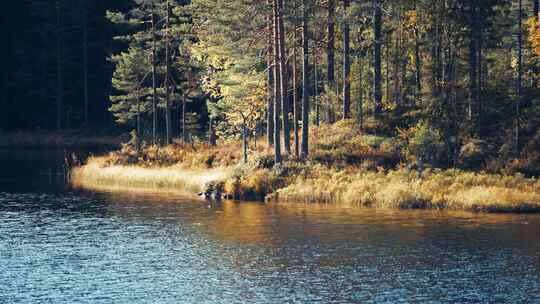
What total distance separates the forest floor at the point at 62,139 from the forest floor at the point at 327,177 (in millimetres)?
30725

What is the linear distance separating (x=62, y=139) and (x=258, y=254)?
67.2 m

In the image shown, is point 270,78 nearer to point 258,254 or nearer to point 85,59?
point 258,254

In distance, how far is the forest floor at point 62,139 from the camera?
3666 inches

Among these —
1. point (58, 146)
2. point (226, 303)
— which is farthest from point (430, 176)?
point (58, 146)

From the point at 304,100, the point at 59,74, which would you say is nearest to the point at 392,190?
the point at 304,100

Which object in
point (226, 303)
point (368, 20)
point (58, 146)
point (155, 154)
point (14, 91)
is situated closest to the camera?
point (226, 303)

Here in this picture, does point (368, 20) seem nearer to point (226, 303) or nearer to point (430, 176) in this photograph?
point (430, 176)

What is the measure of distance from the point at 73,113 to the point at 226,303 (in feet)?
270

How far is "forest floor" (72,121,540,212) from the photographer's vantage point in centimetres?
4378

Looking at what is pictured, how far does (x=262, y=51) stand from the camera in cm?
5888

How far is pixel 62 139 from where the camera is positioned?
97.2 metres

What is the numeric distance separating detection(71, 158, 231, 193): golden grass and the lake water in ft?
18.6

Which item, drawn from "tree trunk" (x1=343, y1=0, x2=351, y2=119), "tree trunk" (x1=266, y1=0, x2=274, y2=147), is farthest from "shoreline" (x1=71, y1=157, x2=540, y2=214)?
"tree trunk" (x1=343, y1=0, x2=351, y2=119)

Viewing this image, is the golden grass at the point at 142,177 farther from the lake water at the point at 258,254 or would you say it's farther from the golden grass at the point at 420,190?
the golden grass at the point at 420,190
